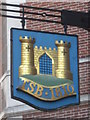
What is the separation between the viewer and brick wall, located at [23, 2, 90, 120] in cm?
1099

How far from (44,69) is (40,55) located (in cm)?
28

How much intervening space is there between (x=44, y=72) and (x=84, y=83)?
3.07 feet

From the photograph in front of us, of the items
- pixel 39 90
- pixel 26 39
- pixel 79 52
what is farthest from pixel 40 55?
pixel 79 52

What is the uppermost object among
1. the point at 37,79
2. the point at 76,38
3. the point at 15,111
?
the point at 76,38

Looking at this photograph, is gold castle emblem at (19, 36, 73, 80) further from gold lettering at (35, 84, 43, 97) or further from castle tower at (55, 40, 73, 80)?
gold lettering at (35, 84, 43, 97)

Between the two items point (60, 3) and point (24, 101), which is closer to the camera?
point (24, 101)

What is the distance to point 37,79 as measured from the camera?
10.6 meters

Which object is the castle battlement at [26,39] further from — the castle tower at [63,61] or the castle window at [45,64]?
the castle tower at [63,61]

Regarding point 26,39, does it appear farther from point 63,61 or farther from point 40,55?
point 63,61

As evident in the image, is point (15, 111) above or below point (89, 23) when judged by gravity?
below

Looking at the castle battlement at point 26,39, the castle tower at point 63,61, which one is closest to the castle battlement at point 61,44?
the castle tower at point 63,61

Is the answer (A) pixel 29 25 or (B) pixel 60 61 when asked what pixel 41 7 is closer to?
(A) pixel 29 25

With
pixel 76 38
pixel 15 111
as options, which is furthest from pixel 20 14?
pixel 15 111

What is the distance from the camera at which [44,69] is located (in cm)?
1072
